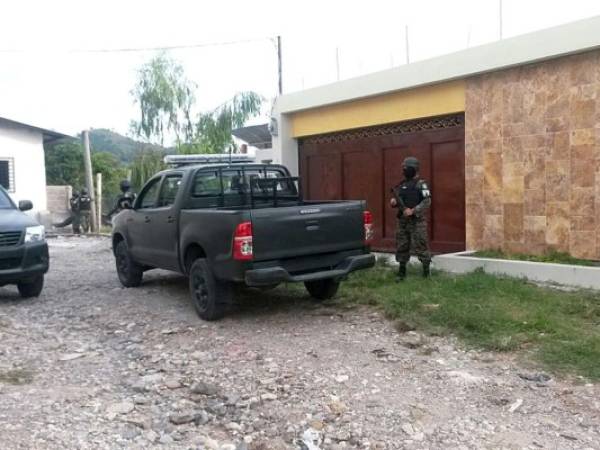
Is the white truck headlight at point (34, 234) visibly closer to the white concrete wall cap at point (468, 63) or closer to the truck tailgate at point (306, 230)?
the truck tailgate at point (306, 230)

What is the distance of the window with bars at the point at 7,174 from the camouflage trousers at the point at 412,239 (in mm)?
15590

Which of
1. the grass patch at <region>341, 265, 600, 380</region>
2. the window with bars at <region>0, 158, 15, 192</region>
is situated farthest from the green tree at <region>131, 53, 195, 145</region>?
the grass patch at <region>341, 265, 600, 380</region>

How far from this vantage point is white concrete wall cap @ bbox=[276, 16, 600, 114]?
312 inches

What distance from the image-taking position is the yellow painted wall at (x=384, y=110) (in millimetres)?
9742

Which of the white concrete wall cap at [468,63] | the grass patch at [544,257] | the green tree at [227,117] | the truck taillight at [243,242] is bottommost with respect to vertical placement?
the grass patch at [544,257]

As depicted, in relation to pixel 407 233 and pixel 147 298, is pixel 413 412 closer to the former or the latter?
pixel 407 233

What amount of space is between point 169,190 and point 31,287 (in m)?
2.39

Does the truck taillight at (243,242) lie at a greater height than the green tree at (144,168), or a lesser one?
lesser

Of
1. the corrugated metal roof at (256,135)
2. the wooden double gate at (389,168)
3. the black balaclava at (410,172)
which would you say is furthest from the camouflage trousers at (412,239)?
the corrugated metal roof at (256,135)

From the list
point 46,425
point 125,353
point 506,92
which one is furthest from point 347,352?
point 506,92

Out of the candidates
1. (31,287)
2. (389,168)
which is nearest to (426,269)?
(389,168)

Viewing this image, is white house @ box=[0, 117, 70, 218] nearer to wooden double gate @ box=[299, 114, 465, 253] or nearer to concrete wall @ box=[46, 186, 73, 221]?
concrete wall @ box=[46, 186, 73, 221]

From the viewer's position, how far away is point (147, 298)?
27.6 ft

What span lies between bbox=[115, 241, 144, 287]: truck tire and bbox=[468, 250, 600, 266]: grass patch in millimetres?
4820
